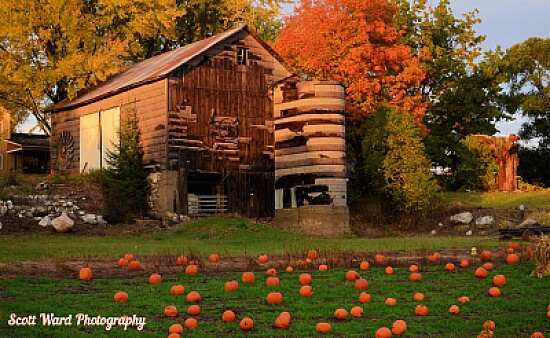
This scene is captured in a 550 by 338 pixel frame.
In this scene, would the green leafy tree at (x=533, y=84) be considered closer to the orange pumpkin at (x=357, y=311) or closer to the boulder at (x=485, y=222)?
the boulder at (x=485, y=222)

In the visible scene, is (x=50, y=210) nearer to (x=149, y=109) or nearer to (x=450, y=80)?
(x=149, y=109)

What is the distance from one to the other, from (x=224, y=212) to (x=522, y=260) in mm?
18686

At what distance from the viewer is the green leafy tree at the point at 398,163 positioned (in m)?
36.3

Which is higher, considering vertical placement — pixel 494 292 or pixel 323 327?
pixel 494 292

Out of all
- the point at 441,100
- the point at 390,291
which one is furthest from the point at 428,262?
the point at 441,100

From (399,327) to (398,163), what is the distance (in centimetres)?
2694

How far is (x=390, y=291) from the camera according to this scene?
14055mm

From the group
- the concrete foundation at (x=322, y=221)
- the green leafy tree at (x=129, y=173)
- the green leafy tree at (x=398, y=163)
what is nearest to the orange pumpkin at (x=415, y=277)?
the concrete foundation at (x=322, y=221)

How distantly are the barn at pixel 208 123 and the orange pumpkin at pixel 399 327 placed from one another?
77.4 feet

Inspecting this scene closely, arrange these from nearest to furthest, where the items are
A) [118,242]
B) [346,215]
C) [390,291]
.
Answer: [390,291], [118,242], [346,215]

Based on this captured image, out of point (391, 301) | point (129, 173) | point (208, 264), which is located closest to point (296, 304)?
point (391, 301)

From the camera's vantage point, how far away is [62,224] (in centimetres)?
2844

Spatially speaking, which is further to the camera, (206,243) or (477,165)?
(477,165)

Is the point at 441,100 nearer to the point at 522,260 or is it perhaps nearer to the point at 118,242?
the point at 118,242
